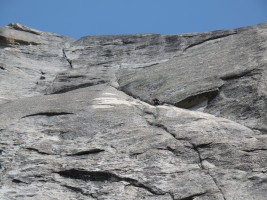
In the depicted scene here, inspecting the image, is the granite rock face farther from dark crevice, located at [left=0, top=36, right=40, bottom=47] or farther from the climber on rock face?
dark crevice, located at [left=0, top=36, right=40, bottom=47]

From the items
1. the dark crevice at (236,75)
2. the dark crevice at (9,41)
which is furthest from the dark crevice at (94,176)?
the dark crevice at (9,41)

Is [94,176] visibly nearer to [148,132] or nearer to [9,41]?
[148,132]

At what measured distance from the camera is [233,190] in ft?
18.2

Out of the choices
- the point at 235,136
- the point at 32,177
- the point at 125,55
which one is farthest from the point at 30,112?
the point at 125,55

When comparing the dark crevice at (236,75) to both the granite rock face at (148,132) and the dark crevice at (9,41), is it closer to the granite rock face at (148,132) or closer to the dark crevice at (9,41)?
the granite rock face at (148,132)

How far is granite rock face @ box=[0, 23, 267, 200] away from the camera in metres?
5.81

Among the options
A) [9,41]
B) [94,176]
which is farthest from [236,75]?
[9,41]

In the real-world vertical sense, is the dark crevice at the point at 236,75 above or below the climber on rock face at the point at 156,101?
above

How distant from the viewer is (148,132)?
23.9ft

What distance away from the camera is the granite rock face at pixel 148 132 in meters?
5.81

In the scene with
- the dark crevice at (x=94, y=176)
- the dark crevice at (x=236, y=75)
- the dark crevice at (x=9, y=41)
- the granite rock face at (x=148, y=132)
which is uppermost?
the dark crevice at (x=9, y=41)

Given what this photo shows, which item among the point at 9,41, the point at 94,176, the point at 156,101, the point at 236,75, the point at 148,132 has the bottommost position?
the point at 94,176

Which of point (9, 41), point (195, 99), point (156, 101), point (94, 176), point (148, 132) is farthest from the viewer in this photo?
point (9, 41)

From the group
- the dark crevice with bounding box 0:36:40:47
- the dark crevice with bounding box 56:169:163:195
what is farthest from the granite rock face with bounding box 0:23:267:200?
the dark crevice with bounding box 0:36:40:47
